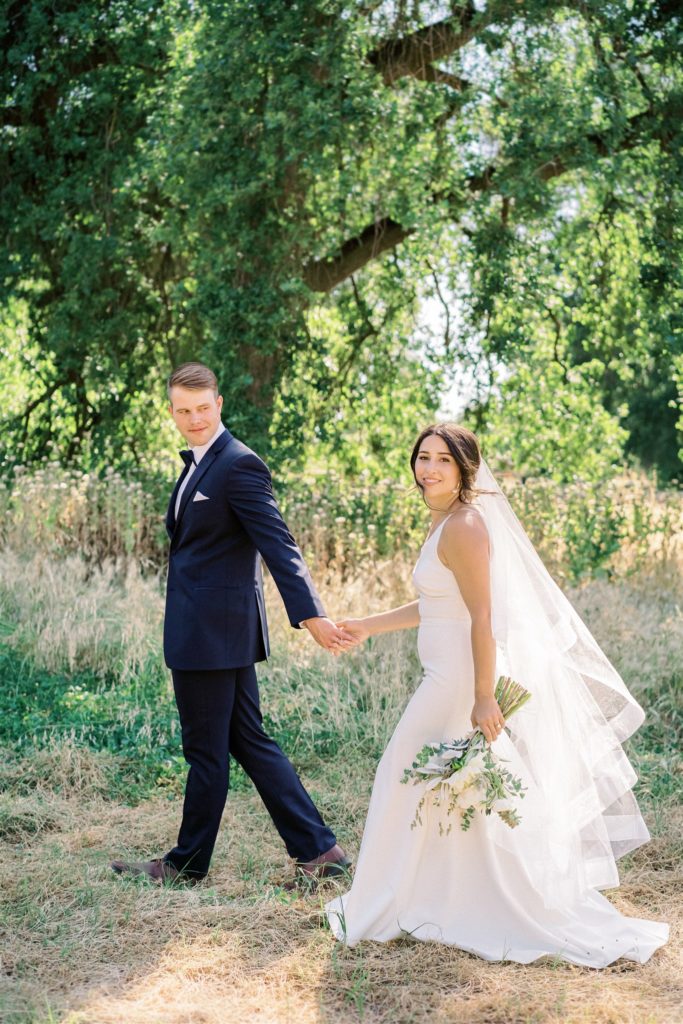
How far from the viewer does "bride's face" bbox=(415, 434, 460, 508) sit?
152 inches

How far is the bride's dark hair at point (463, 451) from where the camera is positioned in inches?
152

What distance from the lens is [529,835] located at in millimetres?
3850

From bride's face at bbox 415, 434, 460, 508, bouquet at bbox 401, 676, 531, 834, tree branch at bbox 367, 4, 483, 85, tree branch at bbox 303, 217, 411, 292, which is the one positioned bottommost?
bouquet at bbox 401, 676, 531, 834

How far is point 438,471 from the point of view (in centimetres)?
385

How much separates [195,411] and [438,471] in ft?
3.38

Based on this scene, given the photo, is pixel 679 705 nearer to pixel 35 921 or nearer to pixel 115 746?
pixel 115 746

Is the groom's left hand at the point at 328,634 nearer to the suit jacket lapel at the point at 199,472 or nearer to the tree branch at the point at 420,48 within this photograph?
the suit jacket lapel at the point at 199,472

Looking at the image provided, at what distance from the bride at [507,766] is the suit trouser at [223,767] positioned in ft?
1.65

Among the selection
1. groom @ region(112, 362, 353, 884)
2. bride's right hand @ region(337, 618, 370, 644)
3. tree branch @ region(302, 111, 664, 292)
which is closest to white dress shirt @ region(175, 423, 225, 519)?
groom @ region(112, 362, 353, 884)

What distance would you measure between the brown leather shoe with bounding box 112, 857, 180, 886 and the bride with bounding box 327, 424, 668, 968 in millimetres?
772

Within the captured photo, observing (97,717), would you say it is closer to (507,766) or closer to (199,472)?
(199,472)

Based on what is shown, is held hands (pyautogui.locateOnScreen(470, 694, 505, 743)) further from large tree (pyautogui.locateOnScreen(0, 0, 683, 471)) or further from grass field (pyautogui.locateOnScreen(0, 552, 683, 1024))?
large tree (pyautogui.locateOnScreen(0, 0, 683, 471))

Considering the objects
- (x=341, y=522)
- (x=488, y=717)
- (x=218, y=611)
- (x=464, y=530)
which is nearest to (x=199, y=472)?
(x=218, y=611)

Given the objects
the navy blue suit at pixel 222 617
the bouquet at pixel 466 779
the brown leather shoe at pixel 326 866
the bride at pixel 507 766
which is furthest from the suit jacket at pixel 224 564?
the brown leather shoe at pixel 326 866
